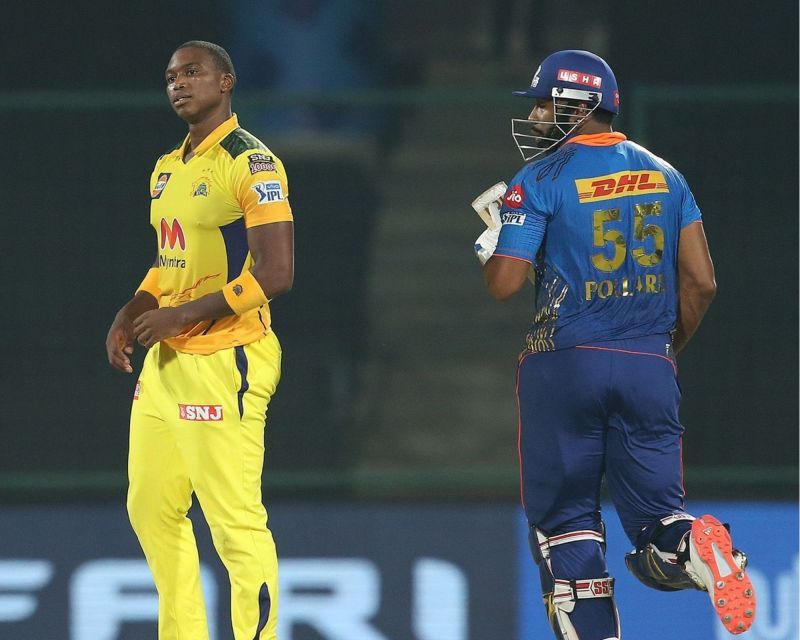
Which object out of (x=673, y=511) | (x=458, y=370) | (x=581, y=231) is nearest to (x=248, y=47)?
(x=458, y=370)

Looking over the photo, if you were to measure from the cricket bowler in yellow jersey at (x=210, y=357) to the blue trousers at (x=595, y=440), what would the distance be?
0.79 metres

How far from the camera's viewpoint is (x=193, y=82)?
14.0 feet

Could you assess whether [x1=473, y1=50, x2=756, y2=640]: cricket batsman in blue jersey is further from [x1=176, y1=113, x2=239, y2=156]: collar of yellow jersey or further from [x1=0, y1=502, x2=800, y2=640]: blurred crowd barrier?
[x1=0, y1=502, x2=800, y2=640]: blurred crowd barrier

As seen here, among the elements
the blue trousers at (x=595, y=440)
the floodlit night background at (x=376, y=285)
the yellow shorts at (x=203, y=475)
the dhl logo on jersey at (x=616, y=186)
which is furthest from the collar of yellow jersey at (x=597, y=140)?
the floodlit night background at (x=376, y=285)

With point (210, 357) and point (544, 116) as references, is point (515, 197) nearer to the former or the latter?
point (544, 116)

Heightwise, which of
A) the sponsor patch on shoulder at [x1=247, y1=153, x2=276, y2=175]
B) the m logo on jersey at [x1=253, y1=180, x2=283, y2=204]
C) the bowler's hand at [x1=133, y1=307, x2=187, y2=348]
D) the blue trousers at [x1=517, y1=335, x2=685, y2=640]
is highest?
the sponsor patch on shoulder at [x1=247, y1=153, x2=276, y2=175]

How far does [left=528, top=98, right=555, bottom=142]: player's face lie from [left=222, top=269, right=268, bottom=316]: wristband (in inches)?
35.7

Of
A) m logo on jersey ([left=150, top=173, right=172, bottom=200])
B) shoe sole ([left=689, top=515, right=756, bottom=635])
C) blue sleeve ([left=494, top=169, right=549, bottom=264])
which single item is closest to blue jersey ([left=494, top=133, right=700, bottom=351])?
blue sleeve ([left=494, top=169, right=549, bottom=264])

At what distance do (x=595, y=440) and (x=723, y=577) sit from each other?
52cm

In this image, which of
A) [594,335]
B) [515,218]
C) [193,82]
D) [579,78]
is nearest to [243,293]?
[193,82]

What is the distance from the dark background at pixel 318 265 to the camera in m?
5.87

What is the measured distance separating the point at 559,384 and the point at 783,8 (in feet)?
9.06

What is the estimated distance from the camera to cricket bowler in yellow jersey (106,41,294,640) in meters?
4.16

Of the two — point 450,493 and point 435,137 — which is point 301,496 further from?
point 435,137
